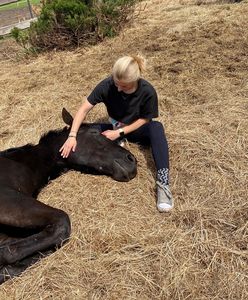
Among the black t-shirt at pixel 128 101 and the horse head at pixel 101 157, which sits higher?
the black t-shirt at pixel 128 101

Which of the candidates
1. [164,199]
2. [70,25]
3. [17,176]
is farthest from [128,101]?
[70,25]

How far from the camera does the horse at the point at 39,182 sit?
327cm

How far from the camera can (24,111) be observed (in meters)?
6.15

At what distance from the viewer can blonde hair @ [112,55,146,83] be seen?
3.79 m

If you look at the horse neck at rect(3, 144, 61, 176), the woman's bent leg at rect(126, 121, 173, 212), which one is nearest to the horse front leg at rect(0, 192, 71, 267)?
the horse neck at rect(3, 144, 61, 176)

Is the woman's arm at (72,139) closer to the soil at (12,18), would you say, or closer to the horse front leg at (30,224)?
the horse front leg at (30,224)

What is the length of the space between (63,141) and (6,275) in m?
1.49

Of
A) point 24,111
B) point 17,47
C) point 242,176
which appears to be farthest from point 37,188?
point 17,47

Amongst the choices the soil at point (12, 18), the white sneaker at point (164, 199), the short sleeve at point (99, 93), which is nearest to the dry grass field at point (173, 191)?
the white sneaker at point (164, 199)

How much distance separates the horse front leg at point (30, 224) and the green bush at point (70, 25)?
5.68 meters

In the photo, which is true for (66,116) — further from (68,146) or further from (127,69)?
(127,69)

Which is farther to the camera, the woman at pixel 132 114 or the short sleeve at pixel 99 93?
the short sleeve at pixel 99 93

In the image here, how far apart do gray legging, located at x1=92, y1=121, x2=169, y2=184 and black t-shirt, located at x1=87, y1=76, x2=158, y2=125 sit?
0.11 metres

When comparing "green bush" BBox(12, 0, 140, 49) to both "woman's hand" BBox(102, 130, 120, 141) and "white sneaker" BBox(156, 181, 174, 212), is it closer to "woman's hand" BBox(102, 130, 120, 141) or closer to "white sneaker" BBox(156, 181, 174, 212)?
"woman's hand" BBox(102, 130, 120, 141)
